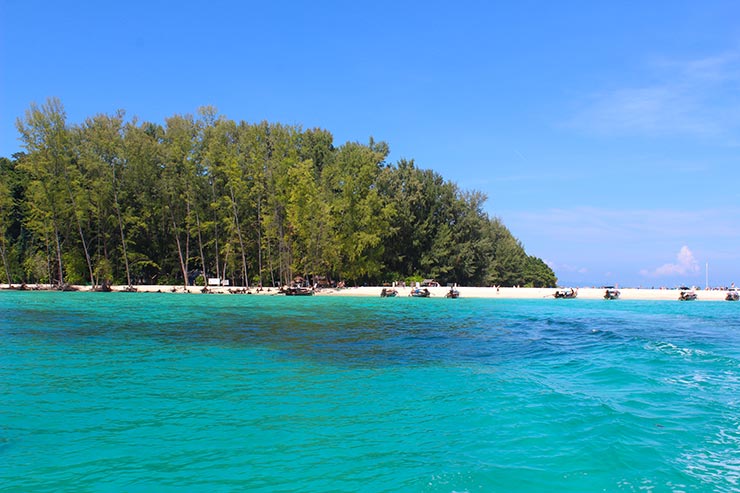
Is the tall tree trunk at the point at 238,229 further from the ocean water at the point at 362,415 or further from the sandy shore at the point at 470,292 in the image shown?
the ocean water at the point at 362,415

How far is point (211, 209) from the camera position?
66562mm

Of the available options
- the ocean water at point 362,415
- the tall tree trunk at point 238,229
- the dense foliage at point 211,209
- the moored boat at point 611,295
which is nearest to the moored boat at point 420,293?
the dense foliage at point 211,209

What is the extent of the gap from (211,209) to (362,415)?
5982 cm

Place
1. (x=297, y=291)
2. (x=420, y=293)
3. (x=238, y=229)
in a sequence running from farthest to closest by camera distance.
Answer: (x=238, y=229), (x=420, y=293), (x=297, y=291)

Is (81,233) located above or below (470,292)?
above

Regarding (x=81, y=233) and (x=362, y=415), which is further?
(x=81, y=233)

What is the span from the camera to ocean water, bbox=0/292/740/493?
25.0 ft

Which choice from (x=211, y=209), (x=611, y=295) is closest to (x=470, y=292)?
(x=611, y=295)

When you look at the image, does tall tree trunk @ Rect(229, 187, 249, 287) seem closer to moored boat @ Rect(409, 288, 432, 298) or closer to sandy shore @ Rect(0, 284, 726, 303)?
sandy shore @ Rect(0, 284, 726, 303)

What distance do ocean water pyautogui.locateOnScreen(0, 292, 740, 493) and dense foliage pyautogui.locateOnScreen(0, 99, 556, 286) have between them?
43.0 m

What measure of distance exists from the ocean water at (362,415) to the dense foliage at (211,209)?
141ft

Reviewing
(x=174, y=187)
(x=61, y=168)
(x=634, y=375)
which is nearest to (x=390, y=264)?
(x=174, y=187)

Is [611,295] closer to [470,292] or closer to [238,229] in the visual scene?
[470,292]

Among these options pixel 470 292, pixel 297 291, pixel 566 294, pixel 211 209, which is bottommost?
pixel 566 294
